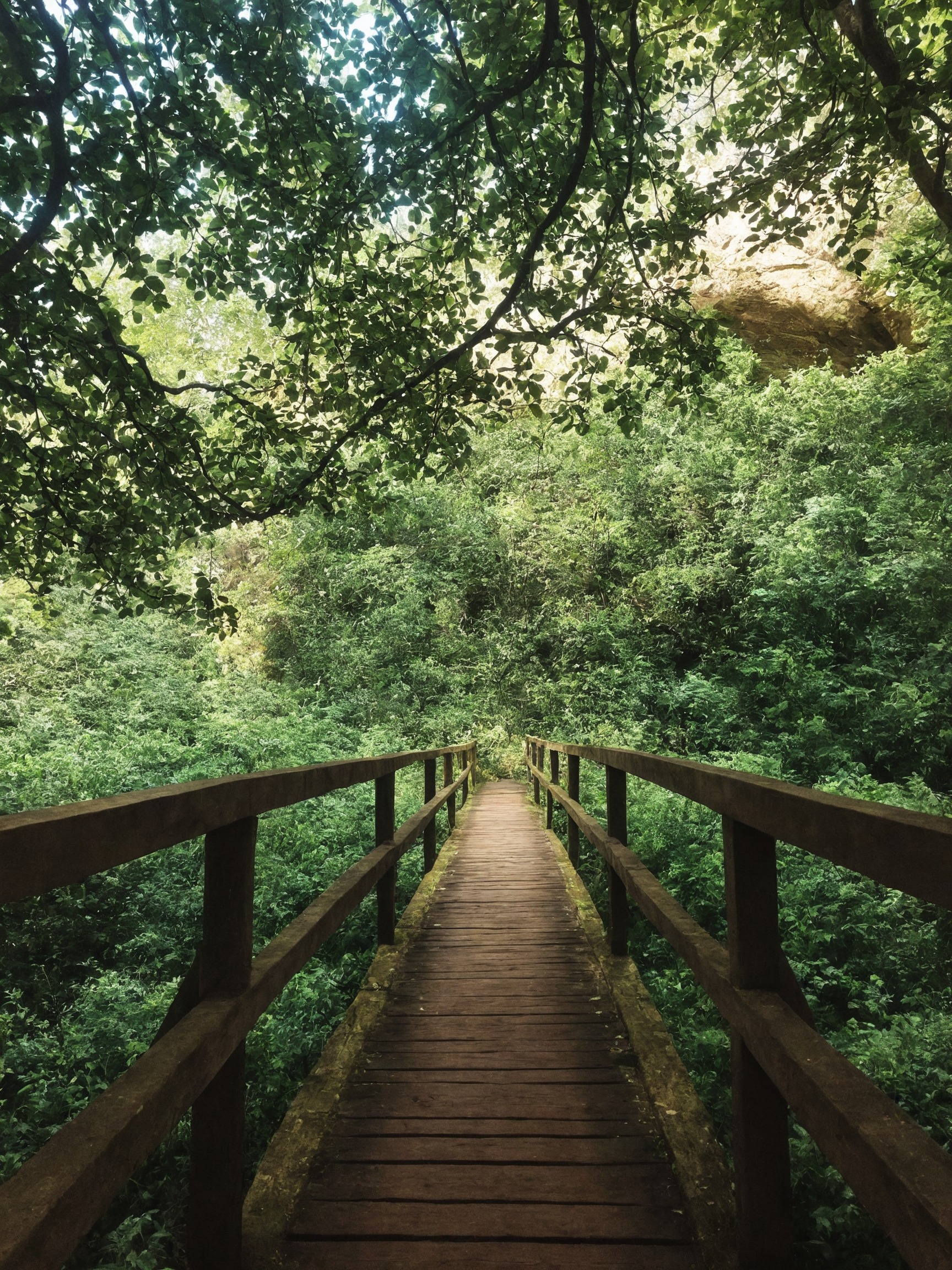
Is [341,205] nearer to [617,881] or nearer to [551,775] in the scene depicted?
[617,881]

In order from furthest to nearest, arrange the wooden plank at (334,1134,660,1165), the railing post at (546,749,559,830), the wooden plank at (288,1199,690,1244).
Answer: the railing post at (546,749,559,830), the wooden plank at (334,1134,660,1165), the wooden plank at (288,1199,690,1244)

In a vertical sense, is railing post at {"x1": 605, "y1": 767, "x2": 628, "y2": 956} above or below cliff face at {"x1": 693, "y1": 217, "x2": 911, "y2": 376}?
below

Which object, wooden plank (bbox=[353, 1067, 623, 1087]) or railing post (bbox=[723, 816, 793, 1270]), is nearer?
railing post (bbox=[723, 816, 793, 1270])

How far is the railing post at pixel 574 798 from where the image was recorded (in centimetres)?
630

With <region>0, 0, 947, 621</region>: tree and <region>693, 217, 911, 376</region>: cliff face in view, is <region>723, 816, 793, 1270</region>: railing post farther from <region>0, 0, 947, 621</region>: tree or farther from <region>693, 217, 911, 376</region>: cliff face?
<region>693, 217, 911, 376</region>: cliff face

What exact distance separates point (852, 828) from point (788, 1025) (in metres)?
0.53

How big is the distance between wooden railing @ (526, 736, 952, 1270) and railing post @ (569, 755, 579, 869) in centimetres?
359

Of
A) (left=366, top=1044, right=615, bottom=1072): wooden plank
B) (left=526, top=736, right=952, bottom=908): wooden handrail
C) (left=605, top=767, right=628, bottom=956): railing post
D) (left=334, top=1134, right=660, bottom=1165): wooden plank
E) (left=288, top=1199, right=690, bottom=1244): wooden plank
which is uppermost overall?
(left=526, top=736, right=952, bottom=908): wooden handrail

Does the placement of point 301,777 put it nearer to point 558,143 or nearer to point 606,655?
point 558,143

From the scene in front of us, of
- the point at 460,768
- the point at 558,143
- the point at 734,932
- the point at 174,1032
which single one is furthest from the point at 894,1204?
the point at 460,768

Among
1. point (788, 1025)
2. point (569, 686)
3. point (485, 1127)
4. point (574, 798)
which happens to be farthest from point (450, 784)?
point (569, 686)

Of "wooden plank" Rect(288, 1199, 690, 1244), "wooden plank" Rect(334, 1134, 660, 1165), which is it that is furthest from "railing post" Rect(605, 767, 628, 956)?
"wooden plank" Rect(288, 1199, 690, 1244)

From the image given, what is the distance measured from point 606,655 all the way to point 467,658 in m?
3.70

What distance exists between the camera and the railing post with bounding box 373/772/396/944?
413cm
